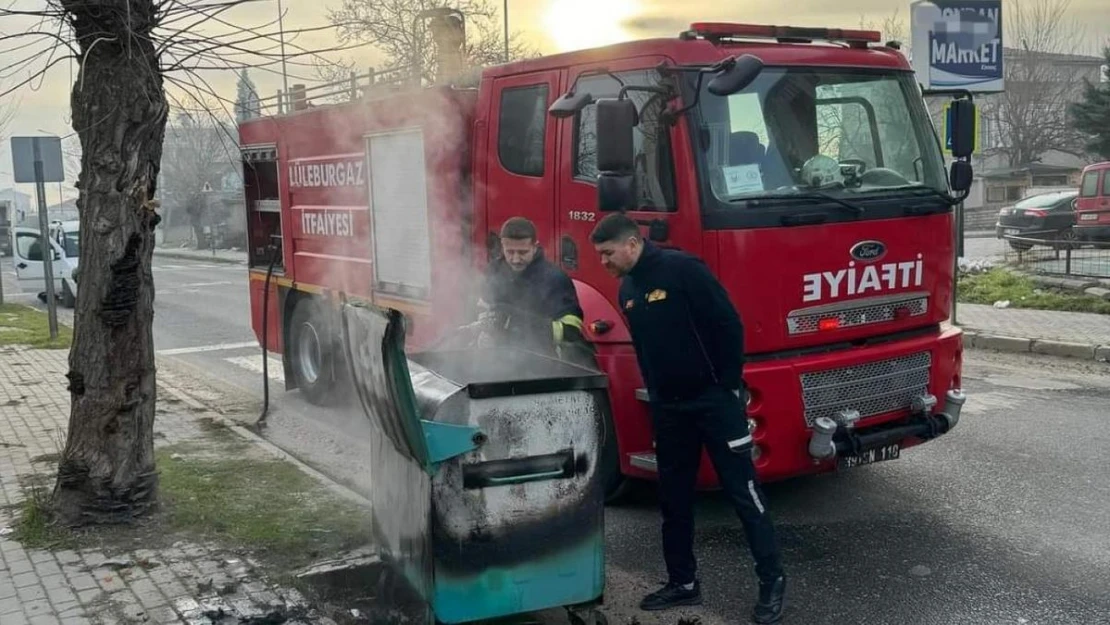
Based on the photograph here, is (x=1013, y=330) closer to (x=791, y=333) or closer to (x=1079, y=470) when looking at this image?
(x=1079, y=470)

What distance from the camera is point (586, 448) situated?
417 centimetres

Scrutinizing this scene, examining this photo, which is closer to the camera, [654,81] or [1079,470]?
[654,81]

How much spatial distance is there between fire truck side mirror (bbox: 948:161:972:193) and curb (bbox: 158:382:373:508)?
3.79m

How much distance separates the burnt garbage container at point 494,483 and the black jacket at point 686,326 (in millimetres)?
386

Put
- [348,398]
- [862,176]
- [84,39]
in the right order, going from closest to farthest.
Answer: [84,39] → [862,176] → [348,398]

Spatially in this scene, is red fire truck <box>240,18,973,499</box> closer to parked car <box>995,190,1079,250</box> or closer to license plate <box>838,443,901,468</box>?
license plate <box>838,443,901,468</box>

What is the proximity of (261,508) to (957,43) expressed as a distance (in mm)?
10201

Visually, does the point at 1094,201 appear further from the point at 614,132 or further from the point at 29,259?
the point at 29,259

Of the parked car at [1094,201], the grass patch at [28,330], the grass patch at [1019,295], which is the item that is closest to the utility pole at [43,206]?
the grass patch at [28,330]

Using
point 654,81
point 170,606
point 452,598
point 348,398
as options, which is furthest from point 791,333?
point 348,398

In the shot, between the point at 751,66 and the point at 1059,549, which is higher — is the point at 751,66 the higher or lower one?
the higher one

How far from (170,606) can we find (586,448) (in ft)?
6.55

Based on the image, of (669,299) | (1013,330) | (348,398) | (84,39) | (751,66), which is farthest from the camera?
(1013,330)

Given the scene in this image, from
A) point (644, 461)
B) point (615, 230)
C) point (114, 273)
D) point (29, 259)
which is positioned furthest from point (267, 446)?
point (29, 259)
